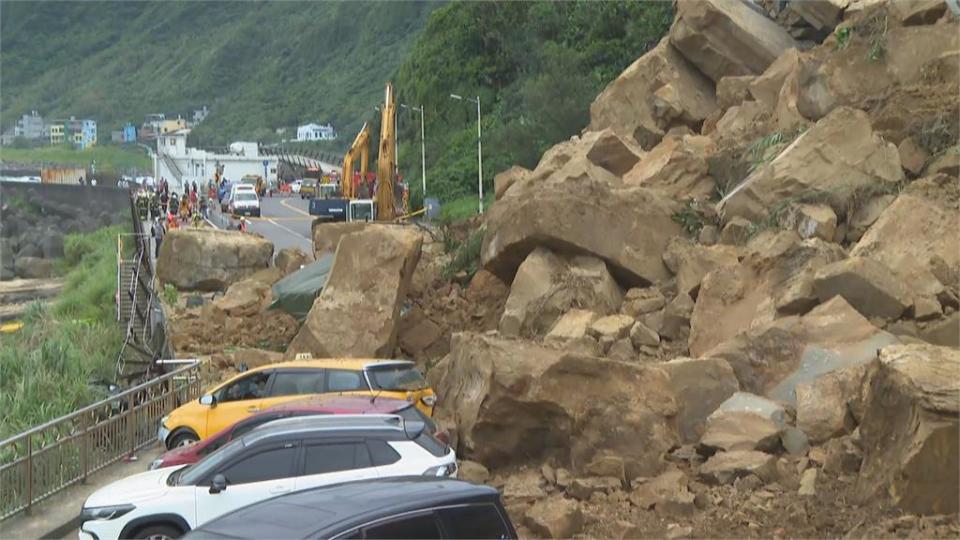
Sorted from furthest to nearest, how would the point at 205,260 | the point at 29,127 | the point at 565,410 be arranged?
the point at 29,127 < the point at 205,260 < the point at 565,410

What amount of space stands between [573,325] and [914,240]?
4693 mm

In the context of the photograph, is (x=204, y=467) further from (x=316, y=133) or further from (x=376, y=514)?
(x=316, y=133)

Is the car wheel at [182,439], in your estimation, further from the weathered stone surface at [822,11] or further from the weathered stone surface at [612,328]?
the weathered stone surface at [822,11]

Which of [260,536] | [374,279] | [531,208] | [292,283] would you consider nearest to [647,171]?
[531,208]

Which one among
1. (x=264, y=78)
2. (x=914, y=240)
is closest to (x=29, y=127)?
(x=264, y=78)

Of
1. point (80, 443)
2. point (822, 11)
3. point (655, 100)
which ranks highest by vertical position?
point (822, 11)

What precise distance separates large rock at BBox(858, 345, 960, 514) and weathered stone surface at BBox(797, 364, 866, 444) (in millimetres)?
1275

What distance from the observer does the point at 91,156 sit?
140 meters

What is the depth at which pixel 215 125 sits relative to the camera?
16538 cm

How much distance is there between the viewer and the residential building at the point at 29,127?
587ft

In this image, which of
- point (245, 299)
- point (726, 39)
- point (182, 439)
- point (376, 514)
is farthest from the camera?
point (726, 39)

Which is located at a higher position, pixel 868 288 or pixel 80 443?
pixel 868 288

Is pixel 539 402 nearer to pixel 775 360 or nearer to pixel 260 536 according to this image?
pixel 775 360

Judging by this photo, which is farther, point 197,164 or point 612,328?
point 197,164
